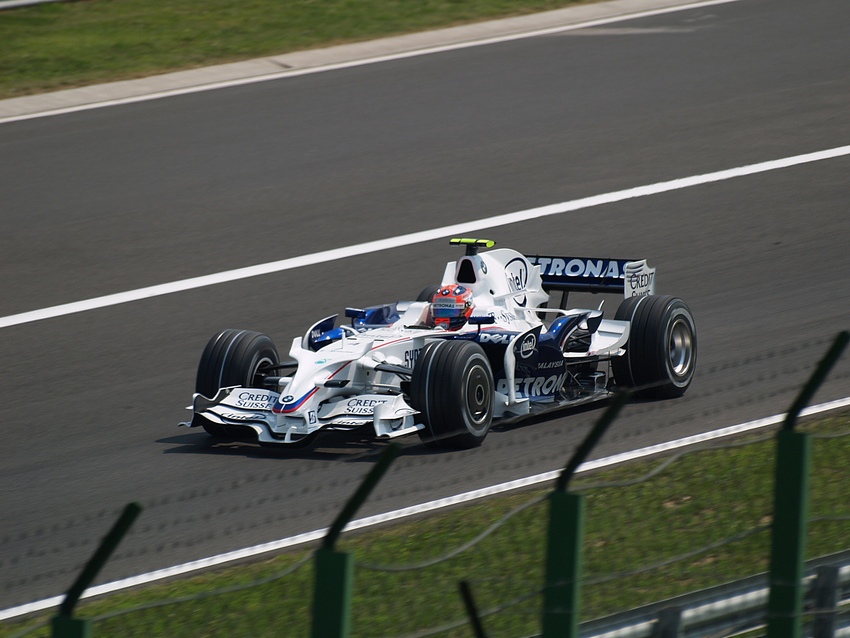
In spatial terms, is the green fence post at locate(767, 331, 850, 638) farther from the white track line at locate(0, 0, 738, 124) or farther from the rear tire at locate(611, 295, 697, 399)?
the white track line at locate(0, 0, 738, 124)

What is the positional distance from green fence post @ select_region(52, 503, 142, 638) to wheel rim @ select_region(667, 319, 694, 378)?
7461 mm

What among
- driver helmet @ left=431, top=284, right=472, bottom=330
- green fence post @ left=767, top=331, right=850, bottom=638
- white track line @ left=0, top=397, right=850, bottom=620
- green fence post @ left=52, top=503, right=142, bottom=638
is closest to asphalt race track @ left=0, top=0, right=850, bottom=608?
white track line @ left=0, top=397, right=850, bottom=620

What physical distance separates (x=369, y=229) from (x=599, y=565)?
1152cm

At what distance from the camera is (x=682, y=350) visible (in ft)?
35.7

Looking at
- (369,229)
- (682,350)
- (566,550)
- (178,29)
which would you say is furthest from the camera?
(178,29)

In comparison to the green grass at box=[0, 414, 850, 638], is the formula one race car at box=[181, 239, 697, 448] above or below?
below

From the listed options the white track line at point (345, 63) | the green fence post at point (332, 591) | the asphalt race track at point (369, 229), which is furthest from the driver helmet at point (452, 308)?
the white track line at point (345, 63)

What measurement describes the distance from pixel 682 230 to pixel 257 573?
940cm

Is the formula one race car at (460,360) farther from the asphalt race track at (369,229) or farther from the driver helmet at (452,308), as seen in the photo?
the asphalt race track at (369,229)

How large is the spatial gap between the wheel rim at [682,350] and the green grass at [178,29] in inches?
501

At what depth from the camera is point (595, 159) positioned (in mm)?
18109

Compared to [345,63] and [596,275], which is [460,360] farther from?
[345,63]

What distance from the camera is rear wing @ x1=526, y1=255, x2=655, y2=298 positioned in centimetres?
1123

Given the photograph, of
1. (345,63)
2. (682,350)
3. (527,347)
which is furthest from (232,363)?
(345,63)
